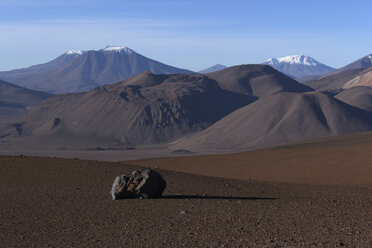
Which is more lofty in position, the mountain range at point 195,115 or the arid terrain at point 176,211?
the arid terrain at point 176,211

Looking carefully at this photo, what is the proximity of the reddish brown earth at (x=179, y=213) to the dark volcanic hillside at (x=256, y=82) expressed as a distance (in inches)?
5978

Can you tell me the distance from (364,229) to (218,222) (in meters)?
3.50

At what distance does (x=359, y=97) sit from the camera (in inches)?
5758

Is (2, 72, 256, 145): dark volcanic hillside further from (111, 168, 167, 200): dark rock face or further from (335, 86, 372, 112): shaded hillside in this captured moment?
(111, 168, 167, 200): dark rock face

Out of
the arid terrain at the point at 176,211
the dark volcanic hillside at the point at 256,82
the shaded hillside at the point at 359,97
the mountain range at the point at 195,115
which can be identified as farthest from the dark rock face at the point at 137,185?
the dark volcanic hillside at the point at 256,82

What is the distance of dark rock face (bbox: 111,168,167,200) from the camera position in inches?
741

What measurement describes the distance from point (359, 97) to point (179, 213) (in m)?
137

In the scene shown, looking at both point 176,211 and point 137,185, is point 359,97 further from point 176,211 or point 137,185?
point 176,211

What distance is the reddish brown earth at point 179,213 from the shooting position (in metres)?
13.1

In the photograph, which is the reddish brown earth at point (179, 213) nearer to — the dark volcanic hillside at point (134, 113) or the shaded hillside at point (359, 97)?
the dark volcanic hillside at point (134, 113)

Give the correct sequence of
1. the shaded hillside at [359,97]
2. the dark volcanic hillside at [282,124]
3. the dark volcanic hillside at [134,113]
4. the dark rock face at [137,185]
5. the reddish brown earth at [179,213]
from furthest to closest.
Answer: the shaded hillside at [359,97] < the dark volcanic hillside at [134,113] < the dark volcanic hillside at [282,124] < the dark rock face at [137,185] < the reddish brown earth at [179,213]

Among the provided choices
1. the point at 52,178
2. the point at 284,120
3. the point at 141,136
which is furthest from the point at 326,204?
the point at 141,136

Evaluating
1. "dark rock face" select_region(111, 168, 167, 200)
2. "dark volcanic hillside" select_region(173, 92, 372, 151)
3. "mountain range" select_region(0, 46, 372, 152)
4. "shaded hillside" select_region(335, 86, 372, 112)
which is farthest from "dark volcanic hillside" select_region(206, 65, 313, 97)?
"dark rock face" select_region(111, 168, 167, 200)

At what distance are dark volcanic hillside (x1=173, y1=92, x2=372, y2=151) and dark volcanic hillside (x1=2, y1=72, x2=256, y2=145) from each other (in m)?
14.2
